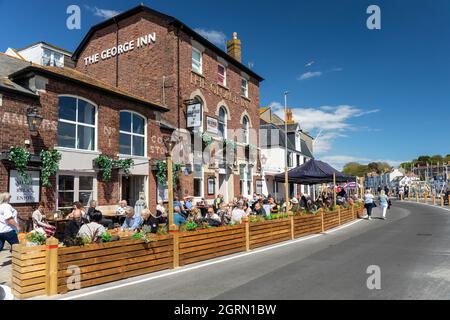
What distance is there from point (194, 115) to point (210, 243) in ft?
32.5

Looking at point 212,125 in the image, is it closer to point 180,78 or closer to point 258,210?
point 180,78

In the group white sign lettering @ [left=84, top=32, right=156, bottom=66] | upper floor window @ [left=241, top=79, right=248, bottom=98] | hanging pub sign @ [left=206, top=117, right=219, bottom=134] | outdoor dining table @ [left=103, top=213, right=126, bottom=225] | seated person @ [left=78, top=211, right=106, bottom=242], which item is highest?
white sign lettering @ [left=84, top=32, right=156, bottom=66]

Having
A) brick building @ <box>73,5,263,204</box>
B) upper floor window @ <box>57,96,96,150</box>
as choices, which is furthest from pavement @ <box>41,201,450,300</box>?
brick building @ <box>73,5,263,204</box>

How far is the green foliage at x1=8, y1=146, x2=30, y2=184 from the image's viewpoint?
9909mm

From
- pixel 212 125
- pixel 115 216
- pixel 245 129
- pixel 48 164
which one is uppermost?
pixel 245 129

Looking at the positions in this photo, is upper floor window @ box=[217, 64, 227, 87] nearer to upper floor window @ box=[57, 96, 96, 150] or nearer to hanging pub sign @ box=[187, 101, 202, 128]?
hanging pub sign @ box=[187, 101, 202, 128]

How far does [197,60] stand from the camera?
63.4 feet

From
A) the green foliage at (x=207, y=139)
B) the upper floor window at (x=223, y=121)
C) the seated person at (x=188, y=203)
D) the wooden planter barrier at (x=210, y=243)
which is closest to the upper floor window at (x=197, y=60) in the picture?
the upper floor window at (x=223, y=121)

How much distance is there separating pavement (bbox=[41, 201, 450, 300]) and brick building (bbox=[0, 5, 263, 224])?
6318mm

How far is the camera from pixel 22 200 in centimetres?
1033

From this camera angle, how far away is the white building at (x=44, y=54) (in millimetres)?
19952

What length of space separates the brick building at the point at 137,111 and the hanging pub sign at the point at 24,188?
74 millimetres

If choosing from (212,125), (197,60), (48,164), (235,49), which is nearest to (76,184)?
(48,164)
